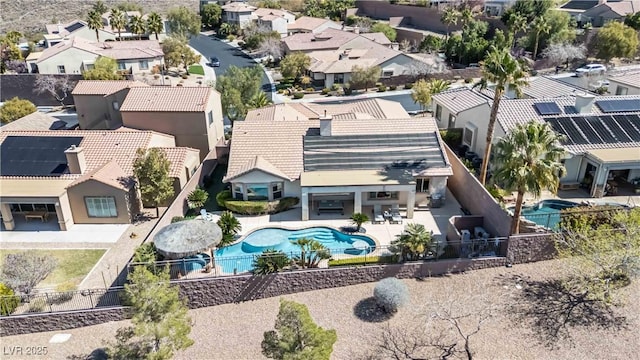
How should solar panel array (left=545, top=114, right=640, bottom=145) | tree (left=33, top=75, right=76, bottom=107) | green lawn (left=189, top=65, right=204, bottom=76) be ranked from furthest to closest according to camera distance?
green lawn (left=189, top=65, right=204, bottom=76)
tree (left=33, top=75, right=76, bottom=107)
solar panel array (left=545, top=114, right=640, bottom=145)

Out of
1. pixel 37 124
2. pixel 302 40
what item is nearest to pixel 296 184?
pixel 37 124

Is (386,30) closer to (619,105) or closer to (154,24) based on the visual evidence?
(154,24)

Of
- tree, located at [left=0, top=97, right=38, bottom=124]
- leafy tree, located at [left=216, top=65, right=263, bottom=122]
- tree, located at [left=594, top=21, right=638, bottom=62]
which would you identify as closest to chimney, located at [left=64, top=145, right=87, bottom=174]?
leafy tree, located at [left=216, top=65, right=263, bottom=122]

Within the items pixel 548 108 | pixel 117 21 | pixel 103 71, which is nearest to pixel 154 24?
pixel 117 21

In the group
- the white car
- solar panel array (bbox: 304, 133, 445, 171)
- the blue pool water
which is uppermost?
solar panel array (bbox: 304, 133, 445, 171)

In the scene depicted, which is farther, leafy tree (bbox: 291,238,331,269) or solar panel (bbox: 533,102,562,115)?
solar panel (bbox: 533,102,562,115)

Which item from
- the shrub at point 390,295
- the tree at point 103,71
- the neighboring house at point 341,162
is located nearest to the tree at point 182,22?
the tree at point 103,71

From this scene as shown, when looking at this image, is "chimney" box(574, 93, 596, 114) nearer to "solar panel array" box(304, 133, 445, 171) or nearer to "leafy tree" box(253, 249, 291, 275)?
"solar panel array" box(304, 133, 445, 171)
